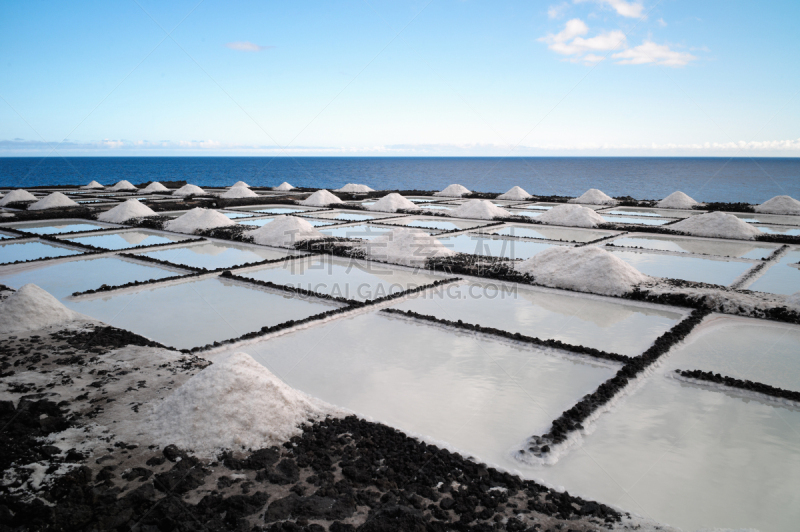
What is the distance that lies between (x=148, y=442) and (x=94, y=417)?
1.88ft

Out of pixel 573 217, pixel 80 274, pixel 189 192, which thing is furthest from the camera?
pixel 189 192

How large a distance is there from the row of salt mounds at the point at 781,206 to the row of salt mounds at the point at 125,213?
20123 millimetres

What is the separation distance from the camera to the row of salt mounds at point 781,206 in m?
17.1

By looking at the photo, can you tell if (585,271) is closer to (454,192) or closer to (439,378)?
(439,378)

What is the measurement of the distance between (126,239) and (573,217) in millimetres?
11416

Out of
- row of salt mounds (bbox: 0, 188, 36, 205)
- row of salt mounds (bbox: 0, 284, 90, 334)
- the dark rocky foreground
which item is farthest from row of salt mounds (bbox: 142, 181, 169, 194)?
the dark rocky foreground

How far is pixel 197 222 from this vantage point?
11.9 m

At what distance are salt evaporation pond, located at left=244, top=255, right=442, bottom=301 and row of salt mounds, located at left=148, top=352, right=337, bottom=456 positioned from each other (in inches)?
123

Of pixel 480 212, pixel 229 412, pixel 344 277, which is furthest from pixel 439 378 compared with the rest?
pixel 480 212

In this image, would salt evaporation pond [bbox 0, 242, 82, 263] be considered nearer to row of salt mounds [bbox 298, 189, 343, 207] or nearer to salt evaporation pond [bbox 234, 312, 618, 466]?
salt evaporation pond [bbox 234, 312, 618, 466]

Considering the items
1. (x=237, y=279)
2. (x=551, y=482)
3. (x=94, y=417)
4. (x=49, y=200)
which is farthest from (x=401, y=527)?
(x=49, y=200)

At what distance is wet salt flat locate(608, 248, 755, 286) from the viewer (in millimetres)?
7857

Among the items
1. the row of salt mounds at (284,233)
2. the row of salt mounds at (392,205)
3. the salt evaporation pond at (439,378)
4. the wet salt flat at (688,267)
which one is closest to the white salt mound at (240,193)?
the row of salt mounds at (392,205)

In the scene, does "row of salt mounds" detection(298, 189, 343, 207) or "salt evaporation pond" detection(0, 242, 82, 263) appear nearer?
"salt evaporation pond" detection(0, 242, 82, 263)
